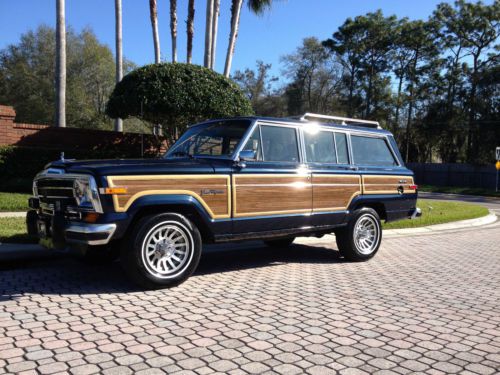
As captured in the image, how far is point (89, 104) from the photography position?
1326 inches

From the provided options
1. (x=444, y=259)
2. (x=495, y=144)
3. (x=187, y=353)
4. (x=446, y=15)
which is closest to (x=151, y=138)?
(x=444, y=259)

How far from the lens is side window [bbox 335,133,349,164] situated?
7414mm

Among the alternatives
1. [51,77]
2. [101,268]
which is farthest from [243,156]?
[51,77]

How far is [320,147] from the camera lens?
7164 mm

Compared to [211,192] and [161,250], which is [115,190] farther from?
[211,192]

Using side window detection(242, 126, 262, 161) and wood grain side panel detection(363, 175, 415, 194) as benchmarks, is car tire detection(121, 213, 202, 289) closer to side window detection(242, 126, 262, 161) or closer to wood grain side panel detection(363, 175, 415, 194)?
side window detection(242, 126, 262, 161)

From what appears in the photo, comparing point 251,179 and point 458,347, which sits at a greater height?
point 251,179

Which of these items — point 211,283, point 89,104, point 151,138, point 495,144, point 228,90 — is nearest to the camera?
point 211,283

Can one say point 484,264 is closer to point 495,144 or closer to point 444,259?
point 444,259

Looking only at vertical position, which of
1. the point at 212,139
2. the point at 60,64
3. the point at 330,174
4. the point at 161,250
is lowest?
the point at 161,250

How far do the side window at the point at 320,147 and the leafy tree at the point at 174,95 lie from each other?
862cm

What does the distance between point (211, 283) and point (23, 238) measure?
11.6 ft

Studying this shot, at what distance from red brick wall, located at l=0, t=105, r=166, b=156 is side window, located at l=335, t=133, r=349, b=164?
1107 centimetres

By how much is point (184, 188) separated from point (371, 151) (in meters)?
3.80
